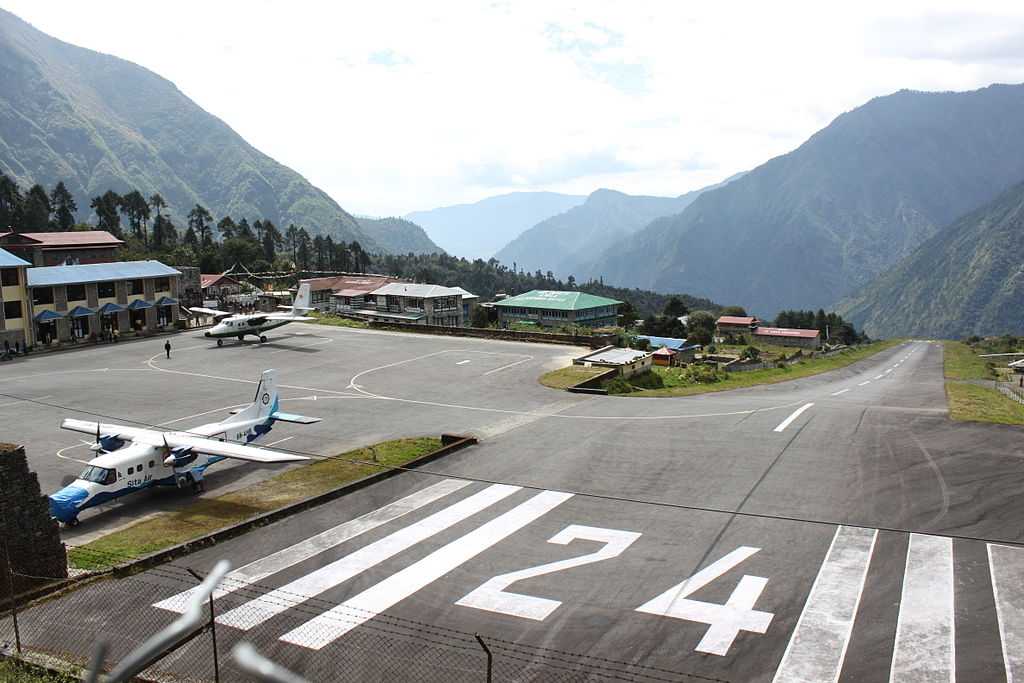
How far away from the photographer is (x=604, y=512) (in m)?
22.8

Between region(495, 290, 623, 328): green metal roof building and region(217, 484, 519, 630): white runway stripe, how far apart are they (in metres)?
96.3

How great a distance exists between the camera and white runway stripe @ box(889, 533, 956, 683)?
1409cm

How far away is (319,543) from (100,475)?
8539mm

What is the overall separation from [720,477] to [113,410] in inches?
1264

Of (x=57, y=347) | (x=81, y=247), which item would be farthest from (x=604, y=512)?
(x=81, y=247)

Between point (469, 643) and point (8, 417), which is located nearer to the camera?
point (469, 643)

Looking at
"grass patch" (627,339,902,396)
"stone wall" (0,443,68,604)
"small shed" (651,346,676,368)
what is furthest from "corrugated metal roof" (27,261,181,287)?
"stone wall" (0,443,68,604)

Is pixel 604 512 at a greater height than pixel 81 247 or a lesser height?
lesser

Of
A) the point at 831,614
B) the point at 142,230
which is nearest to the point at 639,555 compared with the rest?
the point at 831,614

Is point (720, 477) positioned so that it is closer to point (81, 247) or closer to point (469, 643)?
point (469, 643)

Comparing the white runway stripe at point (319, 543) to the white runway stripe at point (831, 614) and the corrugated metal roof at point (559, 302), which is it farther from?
the corrugated metal roof at point (559, 302)

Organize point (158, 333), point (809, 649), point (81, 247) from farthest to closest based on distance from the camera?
point (81, 247) → point (158, 333) → point (809, 649)

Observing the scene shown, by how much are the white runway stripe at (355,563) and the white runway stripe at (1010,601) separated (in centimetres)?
1388

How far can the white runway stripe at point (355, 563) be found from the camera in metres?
16.5
